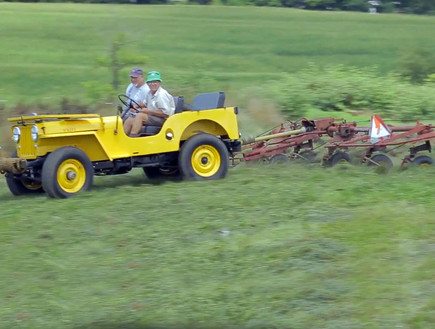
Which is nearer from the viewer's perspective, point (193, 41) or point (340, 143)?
point (340, 143)

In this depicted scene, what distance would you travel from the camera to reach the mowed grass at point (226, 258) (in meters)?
6.26

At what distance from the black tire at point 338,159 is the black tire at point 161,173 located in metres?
2.71

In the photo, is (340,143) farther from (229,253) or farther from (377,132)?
(229,253)

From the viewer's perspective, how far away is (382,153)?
1294cm

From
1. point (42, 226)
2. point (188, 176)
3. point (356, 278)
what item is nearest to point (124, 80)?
point (188, 176)

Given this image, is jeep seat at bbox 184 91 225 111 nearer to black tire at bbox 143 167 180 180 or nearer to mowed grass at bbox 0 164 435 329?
black tire at bbox 143 167 180 180

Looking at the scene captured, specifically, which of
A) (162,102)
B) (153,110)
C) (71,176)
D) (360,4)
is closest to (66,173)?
(71,176)

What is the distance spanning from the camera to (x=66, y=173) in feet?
32.3

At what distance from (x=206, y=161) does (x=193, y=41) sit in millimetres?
28482

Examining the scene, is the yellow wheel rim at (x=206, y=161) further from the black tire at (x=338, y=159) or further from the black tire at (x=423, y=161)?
the black tire at (x=423, y=161)

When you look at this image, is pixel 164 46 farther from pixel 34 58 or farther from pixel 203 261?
pixel 203 261

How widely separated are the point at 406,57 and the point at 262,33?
1368 cm

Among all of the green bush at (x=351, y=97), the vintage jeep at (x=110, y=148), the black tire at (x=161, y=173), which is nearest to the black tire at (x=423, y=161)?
the vintage jeep at (x=110, y=148)

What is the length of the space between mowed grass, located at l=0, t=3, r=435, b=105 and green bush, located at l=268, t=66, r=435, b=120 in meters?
2.88
